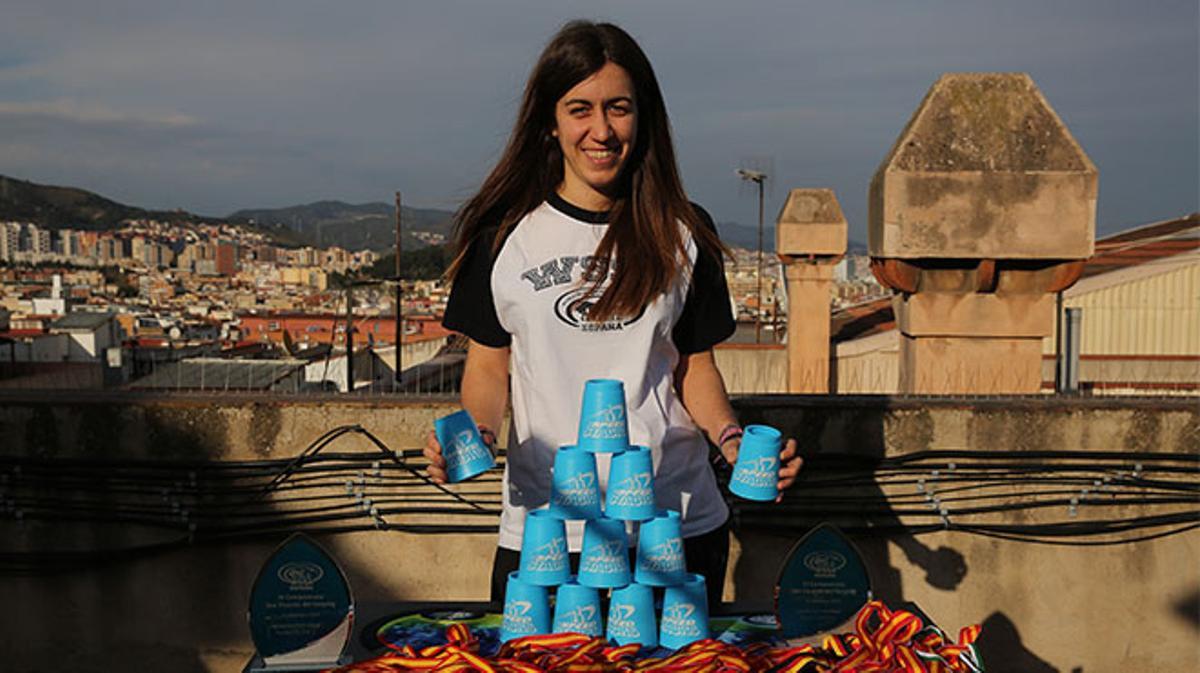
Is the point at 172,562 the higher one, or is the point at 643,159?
the point at 643,159

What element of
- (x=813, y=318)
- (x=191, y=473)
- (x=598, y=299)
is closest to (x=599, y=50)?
(x=598, y=299)

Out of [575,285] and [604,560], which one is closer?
[604,560]

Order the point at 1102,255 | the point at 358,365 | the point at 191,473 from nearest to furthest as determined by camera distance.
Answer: the point at 191,473 < the point at 1102,255 < the point at 358,365

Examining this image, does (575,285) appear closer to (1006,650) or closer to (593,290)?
(593,290)

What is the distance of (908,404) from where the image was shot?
420 centimetres

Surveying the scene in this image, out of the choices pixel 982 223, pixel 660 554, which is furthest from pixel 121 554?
pixel 982 223

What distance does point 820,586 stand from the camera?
2.49 m

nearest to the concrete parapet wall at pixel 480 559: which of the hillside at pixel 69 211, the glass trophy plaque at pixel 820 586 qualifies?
the glass trophy plaque at pixel 820 586

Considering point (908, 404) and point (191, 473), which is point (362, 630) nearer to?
point (191, 473)

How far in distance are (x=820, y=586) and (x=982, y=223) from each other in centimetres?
269

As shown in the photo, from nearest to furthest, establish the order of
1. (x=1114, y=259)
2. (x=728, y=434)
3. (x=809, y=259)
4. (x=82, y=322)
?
1. (x=728, y=434)
2. (x=809, y=259)
3. (x=1114, y=259)
4. (x=82, y=322)

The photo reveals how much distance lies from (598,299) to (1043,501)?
2546 millimetres

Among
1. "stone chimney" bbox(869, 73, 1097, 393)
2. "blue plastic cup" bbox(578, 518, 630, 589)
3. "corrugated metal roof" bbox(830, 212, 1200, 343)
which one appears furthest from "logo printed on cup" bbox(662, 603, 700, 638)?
"corrugated metal roof" bbox(830, 212, 1200, 343)

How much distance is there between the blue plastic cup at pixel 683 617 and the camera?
2.24 m
